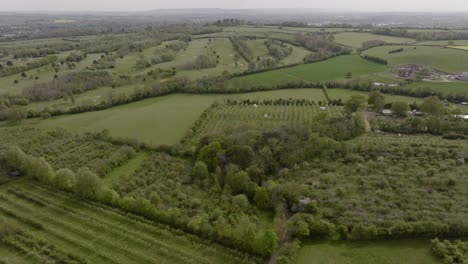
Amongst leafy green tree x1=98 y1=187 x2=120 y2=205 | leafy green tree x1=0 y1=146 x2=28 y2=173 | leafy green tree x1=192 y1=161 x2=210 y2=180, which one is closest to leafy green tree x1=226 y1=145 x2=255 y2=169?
leafy green tree x1=192 y1=161 x2=210 y2=180

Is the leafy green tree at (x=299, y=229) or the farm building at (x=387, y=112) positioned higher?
the farm building at (x=387, y=112)

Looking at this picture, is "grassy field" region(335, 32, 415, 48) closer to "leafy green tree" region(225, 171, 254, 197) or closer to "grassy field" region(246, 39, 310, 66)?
"grassy field" region(246, 39, 310, 66)

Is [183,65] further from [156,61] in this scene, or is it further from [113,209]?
[113,209]

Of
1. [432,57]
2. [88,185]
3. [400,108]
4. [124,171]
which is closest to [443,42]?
[432,57]

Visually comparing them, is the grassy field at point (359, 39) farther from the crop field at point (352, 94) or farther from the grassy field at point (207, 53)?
the crop field at point (352, 94)

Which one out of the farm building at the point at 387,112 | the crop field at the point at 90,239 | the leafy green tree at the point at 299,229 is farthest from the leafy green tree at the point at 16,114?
the farm building at the point at 387,112
